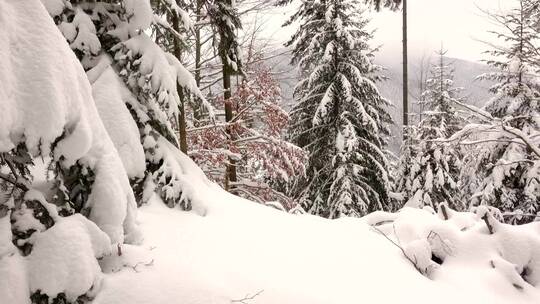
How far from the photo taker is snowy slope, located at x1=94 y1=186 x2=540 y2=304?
273cm

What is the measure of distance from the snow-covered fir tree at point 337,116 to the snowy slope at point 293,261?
9.18 meters

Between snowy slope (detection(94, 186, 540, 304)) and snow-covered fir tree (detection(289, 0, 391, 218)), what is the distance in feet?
30.1

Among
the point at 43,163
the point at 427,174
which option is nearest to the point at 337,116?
the point at 427,174

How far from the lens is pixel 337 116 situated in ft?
55.0

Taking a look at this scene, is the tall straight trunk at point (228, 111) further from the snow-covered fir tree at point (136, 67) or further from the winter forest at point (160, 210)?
the snow-covered fir tree at point (136, 67)

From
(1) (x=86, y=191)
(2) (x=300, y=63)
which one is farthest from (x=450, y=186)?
(1) (x=86, y=191)

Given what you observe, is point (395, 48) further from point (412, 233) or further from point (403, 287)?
point (403, 287)

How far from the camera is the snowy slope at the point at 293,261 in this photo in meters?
2.73

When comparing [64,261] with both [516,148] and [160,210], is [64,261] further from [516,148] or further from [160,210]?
[516,148]

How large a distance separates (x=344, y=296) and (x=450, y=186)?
47.0ft

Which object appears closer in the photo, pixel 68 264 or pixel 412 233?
pixel 68 264

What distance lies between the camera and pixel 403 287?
15.6 ft

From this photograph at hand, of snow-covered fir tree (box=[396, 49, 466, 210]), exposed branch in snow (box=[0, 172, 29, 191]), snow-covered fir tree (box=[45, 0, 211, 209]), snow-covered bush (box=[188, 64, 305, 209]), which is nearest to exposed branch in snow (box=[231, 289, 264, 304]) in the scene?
exposed branch in snow (box=[0, 172, 29, 191])

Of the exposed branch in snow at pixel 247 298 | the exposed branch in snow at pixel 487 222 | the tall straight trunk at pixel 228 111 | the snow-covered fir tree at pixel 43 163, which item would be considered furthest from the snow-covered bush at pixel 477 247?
the tall straight trunk at pixel 228 111
